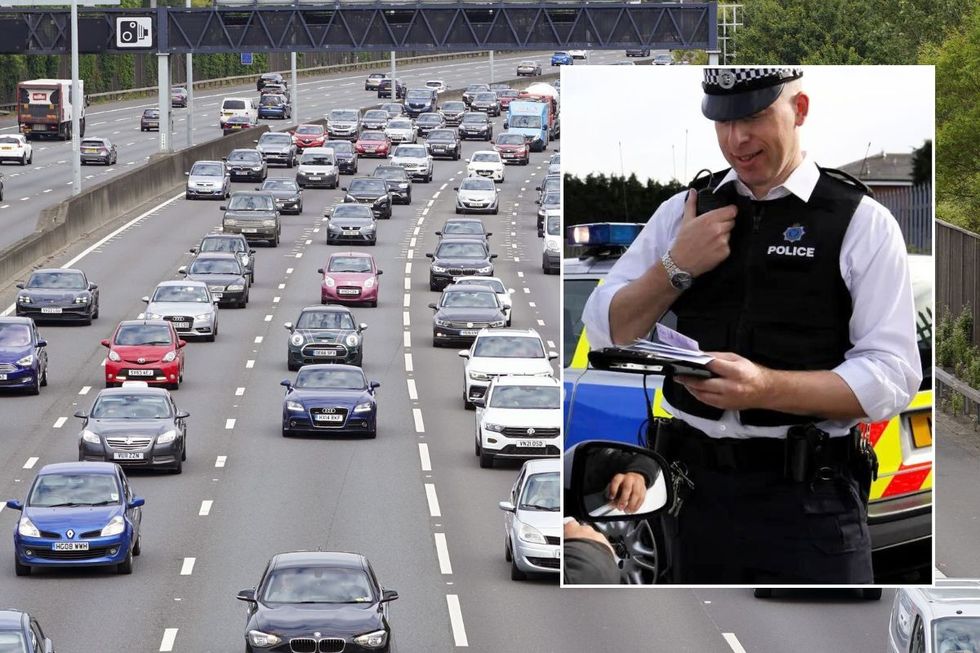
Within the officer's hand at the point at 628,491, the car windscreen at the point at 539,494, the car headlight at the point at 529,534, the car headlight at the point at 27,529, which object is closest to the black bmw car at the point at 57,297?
the car headlight at the point at 27,529

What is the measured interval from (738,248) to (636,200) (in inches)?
25.2

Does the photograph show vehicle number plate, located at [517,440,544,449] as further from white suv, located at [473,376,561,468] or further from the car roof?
the car roof

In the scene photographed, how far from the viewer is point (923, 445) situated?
34.3 feet

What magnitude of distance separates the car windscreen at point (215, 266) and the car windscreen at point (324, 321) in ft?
29.2

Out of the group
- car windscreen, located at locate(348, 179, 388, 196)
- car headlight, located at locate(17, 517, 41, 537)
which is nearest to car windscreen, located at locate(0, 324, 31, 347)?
car headlight, located at locate(17, 517, 41, 537)

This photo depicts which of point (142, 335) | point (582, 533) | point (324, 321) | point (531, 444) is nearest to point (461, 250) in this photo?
point (324, 321)

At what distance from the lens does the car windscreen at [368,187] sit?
7919 cm

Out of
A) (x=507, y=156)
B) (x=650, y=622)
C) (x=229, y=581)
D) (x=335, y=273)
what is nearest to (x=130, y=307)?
(x=335, y=273)

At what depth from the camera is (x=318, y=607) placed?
2584 centimetres

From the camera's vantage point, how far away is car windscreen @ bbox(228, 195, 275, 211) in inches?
2776

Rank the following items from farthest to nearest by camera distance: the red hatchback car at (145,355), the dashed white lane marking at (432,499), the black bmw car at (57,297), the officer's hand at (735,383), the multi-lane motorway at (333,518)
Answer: the black bmw car at (57,297)
the red hatchback car at (145,355)
the dashed white lane marking at (432,499)
the multi-lane motorway at (333,518)
the officer's hand at (735,383)

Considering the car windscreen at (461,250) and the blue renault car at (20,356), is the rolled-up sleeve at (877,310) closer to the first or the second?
the blue renault car at (20,356)

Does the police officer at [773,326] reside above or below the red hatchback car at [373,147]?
below

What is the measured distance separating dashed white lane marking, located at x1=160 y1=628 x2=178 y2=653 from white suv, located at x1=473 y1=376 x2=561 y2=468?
13.0 meters
